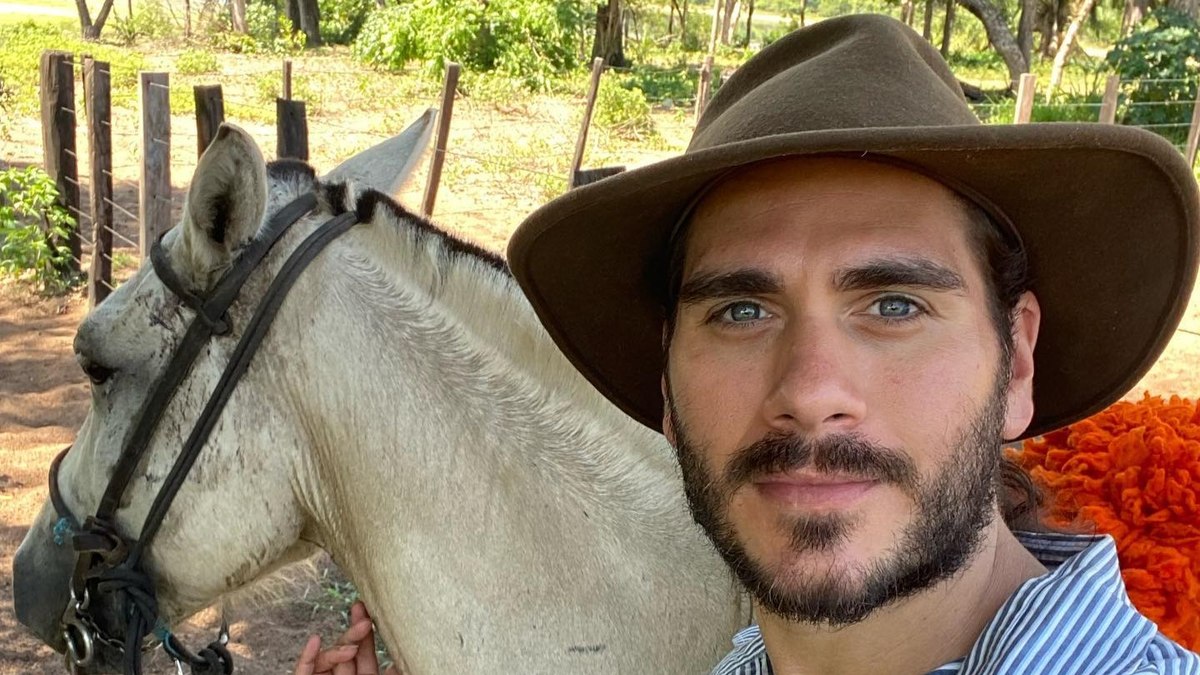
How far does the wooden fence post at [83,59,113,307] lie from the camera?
727 centimetres

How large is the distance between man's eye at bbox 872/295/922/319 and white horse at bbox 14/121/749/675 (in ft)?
2.55

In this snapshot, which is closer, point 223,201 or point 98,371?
point 223,201

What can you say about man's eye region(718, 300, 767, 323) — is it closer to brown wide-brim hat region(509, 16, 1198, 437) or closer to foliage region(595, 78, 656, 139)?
brown wide-brim hat region(509, 16, 1198, 437)

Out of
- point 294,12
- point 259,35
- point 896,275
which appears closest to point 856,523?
point 896,275

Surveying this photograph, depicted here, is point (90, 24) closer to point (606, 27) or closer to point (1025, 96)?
point (606, 27)

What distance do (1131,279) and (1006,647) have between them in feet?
2.09

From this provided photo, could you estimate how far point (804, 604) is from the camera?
1.26 meters

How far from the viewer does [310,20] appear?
28.4 m

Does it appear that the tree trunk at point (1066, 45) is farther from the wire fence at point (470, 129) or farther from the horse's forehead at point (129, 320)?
the horse's forehead at point (129, 320)

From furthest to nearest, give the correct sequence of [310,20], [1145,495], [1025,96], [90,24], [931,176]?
[310,20], [90,24], [1025,96], [1145,495], [931,176]

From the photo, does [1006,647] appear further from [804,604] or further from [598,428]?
[598,428]

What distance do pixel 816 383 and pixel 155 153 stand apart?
6.51 meters

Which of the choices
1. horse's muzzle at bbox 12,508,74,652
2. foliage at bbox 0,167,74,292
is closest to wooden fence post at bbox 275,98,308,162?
foliage at bbox 0,167,74,292

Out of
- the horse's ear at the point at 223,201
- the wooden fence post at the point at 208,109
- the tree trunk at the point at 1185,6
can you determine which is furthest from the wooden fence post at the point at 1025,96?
the tree trunk at the point at 1185,6
